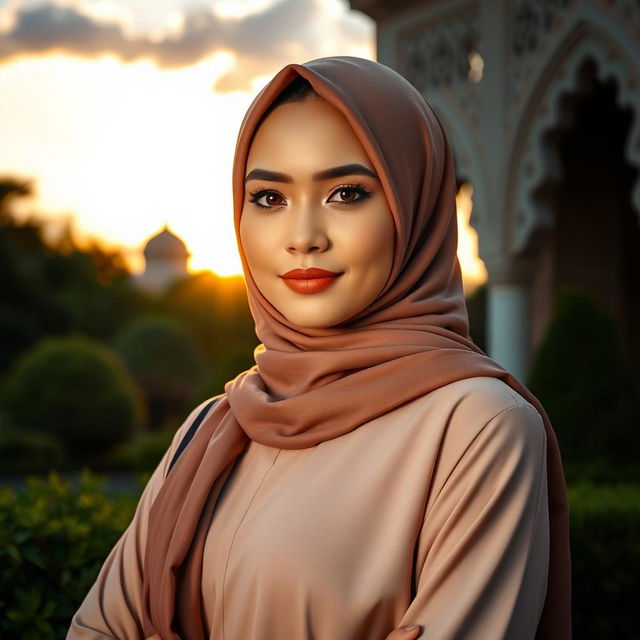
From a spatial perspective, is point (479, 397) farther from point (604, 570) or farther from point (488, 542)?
point (604, 570)

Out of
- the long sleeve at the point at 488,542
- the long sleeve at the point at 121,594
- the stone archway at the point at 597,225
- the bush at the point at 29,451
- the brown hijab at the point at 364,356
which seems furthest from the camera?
the bush at the point at 29,451

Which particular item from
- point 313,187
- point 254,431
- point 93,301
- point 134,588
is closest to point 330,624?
point 254,431

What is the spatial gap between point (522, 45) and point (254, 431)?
5807 mm

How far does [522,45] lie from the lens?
21.7 ft

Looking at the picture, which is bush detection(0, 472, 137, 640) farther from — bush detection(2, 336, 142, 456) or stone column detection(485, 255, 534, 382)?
bush detection(2, 336, 142, 456)

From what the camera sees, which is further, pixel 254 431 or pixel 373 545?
pixel 254 431

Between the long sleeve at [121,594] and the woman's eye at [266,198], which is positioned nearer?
the woman's eye at [266,198]

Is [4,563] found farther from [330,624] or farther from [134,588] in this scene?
[330,624]

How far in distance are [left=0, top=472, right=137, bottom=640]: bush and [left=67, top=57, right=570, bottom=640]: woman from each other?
1.94 feet

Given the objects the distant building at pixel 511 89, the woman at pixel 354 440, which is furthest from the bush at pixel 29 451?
the woman at pixel 354 440

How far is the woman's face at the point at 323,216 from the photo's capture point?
1.39 meters

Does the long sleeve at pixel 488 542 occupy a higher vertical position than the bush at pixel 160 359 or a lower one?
higher

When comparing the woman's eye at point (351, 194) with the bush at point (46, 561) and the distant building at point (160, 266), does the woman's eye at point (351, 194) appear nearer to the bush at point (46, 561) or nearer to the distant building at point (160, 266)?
the bush at point (46, 561)

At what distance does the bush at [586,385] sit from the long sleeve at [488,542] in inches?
165
